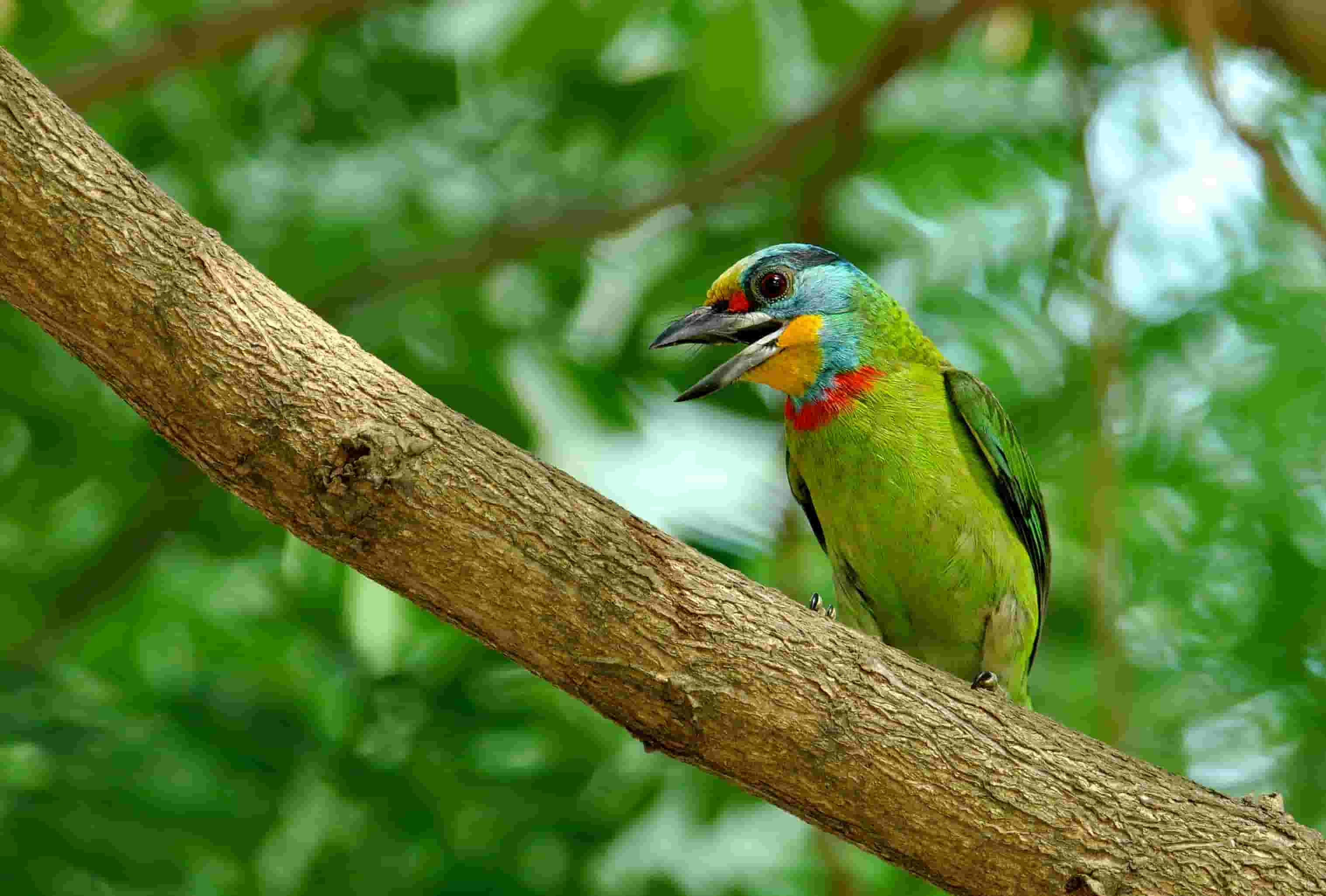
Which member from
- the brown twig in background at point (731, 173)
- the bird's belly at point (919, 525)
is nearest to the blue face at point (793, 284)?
the bird's belly at point (919, 525)

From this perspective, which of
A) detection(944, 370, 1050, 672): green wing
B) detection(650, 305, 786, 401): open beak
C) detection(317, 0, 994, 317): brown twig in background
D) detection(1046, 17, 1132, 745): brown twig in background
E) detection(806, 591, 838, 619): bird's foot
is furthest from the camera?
detection(317, 0, 994, 317): brown twig in background

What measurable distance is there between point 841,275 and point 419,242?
2.26 metres

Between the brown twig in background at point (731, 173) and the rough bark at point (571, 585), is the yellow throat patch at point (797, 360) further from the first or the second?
the brown twig in background at point (731, 173)

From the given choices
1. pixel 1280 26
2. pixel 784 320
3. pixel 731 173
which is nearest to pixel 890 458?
pixel 784 320

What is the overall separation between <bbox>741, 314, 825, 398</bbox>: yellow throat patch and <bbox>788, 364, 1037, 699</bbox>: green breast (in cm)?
16

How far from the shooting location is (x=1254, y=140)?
476 cm

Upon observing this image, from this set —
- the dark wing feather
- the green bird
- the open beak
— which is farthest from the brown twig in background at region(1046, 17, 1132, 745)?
the open beak

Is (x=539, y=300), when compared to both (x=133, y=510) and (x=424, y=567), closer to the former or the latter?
(x=133, y=510)

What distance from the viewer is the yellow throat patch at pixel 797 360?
13.8 feet

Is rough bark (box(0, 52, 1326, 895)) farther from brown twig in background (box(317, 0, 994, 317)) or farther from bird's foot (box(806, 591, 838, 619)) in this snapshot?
brown twig in background (box(317, 0, 994, 317))

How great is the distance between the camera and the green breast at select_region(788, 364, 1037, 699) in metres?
4.13

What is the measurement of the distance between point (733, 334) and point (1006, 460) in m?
0.96

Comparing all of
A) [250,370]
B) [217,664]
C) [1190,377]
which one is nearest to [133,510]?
[217,664]

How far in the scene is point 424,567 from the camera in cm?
287
